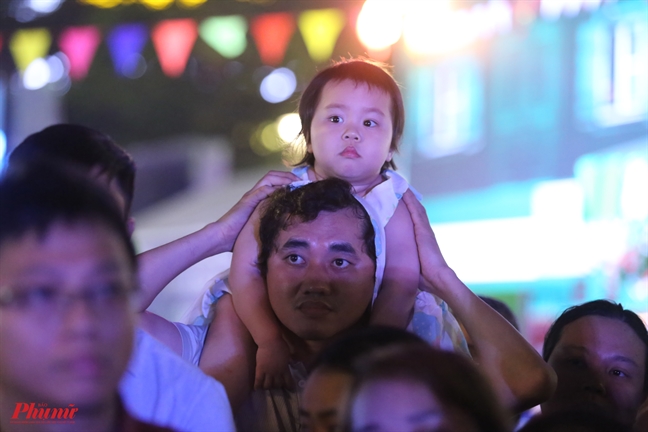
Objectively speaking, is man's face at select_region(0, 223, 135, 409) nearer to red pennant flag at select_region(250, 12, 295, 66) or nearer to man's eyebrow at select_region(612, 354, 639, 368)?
man's eyebrow at select_region(612, 354, 639, 368)

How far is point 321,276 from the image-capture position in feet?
5.08

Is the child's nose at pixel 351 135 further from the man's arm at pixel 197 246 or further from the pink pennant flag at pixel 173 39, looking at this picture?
the pink pennant flag at pixel 173 39

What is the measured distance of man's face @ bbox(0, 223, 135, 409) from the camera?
872 millimetres

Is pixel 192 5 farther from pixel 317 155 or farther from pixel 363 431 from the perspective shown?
pixel 363 431

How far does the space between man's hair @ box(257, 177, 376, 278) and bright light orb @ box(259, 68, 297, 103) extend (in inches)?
289

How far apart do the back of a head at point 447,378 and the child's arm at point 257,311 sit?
650 mm

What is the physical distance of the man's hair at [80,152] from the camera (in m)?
1.60

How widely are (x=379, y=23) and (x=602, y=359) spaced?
9.79 ft

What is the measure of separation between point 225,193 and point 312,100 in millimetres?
6074

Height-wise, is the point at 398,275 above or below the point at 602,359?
above

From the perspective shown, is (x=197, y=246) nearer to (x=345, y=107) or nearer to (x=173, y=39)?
(x=345, y=107)

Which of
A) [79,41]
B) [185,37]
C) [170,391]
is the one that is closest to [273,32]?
[185,37]

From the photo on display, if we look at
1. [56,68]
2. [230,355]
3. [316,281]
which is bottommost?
[230,355]

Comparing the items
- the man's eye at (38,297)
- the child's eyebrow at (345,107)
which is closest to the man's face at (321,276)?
the child's eyebrow at (345,107)
